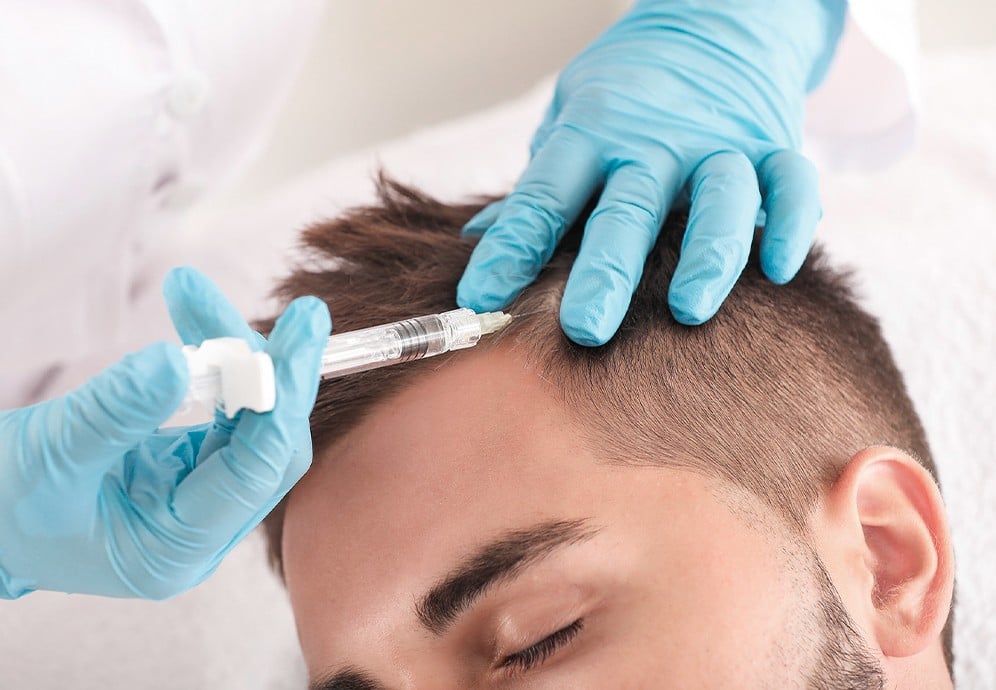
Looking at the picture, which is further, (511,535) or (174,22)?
(174,22)

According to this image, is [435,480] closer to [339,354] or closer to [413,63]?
[339,354]

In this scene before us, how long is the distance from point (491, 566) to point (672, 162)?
0.52m

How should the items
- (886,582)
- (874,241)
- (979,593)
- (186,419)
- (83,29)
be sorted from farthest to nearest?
1. (874,241)
2. (186,419)
3. (979,593)
4. (83,29)
5. (886,582)

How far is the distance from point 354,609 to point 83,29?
0.75 m

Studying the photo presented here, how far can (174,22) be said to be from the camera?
118cm

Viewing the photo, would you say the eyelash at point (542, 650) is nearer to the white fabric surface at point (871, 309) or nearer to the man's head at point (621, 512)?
the man's head at point (621, 512)

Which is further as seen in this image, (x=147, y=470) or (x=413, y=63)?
(x=413, y=63)

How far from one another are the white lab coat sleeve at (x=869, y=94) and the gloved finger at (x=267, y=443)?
91cm

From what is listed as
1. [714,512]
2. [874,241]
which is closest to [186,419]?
[714,512]

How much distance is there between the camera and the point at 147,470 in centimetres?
80

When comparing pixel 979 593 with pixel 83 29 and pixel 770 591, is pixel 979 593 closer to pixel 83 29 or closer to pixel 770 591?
pixel 770 591

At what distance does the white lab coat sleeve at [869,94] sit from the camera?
1.32 meters

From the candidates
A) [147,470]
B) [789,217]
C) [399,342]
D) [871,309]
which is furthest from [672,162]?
[147,470]

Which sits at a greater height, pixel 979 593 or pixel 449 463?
pixel 449 463
